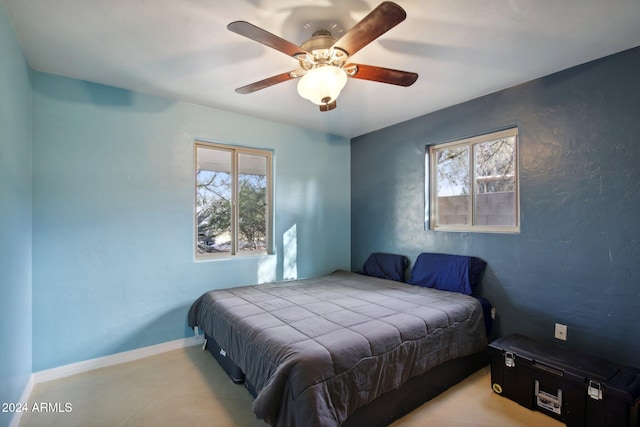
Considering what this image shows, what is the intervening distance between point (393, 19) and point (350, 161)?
2.97 meters

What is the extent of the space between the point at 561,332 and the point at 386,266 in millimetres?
1686

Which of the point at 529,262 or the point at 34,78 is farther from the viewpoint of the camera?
the point at 529,262

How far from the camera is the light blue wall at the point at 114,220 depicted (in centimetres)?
226

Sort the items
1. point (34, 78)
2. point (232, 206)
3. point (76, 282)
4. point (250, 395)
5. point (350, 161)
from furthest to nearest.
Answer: point (350, 161) < point (232, 206) < point (76, 282) < point (34, 78) < point (250, 395)

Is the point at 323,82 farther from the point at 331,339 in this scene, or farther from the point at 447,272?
the point at 447,272

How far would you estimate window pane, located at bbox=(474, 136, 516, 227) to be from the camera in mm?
2646

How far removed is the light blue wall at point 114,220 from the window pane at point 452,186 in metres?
2.16

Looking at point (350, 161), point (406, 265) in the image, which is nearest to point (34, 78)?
point (350, 161)

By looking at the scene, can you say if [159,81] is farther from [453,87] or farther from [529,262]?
[529,262]

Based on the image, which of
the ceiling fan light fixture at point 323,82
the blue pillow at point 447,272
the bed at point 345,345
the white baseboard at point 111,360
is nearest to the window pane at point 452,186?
the blue pillow at point 447,272

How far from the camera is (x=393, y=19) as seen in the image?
Answer: 127 cm

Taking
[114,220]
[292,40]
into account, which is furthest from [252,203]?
[292,40]

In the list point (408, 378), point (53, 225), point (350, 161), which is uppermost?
point (350, 161)

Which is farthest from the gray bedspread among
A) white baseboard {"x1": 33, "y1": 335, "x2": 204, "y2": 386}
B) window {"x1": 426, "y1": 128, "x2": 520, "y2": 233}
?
A: window {"x1": 426, "y1": 128, "x2": 520, "y2": 233}
